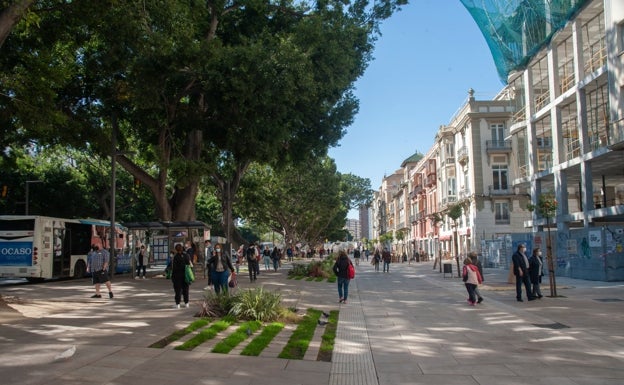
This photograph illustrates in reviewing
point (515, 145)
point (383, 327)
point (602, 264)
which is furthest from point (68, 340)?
point (515, 145)

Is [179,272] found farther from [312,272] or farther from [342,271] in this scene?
[312,272]

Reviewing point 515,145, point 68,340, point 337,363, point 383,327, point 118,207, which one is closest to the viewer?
point 337,363

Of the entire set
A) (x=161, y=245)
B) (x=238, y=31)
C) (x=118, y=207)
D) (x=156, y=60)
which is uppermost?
(x=238, y=31)

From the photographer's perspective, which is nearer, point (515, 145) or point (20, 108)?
point (20, 108)

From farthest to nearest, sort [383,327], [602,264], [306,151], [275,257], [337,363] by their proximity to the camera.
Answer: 1. [275,257]
2. [306,151]
3. [602,264]
4. [383,327]
5. [337,363]

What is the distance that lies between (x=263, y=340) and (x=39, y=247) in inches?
682

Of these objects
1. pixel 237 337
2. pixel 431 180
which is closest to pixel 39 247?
pixel 237 337

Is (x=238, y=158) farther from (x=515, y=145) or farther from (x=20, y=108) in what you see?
(x=515, y=145)

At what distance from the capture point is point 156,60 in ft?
60.1

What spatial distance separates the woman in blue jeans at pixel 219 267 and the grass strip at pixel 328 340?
314 centimetres

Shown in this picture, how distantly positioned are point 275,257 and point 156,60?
18087 millimetres

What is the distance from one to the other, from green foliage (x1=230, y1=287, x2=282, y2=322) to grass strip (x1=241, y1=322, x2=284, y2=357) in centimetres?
44

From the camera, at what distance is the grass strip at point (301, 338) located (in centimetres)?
805

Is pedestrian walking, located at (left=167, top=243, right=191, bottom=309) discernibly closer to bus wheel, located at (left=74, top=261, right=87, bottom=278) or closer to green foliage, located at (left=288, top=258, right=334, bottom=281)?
green foliage, located at (left=288, top=258, right=334, bottom=281)
